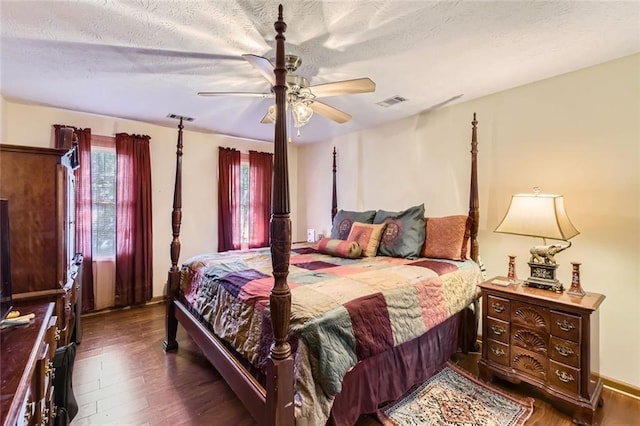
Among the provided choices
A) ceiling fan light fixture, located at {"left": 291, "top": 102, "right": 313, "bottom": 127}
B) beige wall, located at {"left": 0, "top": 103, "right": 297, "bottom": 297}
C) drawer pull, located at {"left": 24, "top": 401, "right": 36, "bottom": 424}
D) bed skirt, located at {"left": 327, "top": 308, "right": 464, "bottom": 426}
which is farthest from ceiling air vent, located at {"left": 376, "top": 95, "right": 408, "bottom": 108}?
drawer pull, located at {"left": 24, "top": 401, "right": 36, "bottom": 424}

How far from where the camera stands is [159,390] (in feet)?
6.68

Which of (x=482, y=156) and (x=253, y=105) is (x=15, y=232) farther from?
(x=482, y=156)

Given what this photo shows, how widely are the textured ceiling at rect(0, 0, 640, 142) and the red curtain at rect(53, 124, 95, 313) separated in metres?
0.57

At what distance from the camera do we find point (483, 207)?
281 cm

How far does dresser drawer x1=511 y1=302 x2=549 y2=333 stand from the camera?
1.91 meters

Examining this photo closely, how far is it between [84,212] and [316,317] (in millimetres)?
3269

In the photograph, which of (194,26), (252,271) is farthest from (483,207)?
(194,26)

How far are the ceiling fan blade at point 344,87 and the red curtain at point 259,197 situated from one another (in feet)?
8.72

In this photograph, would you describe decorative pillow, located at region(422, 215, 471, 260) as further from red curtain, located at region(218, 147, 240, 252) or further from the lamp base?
red curtain, located at region(218, 147, 240, 252)

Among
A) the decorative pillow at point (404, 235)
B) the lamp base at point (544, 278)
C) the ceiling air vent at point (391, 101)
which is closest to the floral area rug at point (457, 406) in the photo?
the lamp base at point (544, 278)

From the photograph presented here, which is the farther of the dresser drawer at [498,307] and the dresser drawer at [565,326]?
the dresser drawer at [498,307]

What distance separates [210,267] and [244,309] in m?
0.76

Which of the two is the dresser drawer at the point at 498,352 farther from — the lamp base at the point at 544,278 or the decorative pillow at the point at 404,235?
the decorative pillow at the point at 404,235

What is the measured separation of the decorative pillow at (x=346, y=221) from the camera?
3.28 meters
